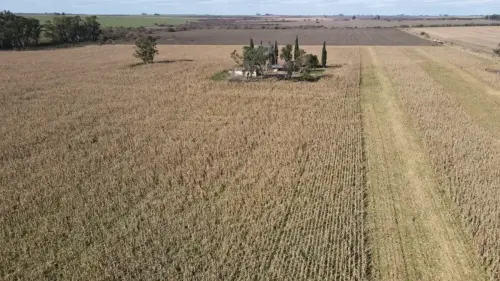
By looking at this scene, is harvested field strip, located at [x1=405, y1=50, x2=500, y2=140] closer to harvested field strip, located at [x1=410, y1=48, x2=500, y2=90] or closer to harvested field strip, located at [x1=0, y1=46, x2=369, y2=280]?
harvested field strip, located at [x1=410, y1=48, x2=500, y2=90]

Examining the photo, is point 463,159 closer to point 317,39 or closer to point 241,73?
point 241,73

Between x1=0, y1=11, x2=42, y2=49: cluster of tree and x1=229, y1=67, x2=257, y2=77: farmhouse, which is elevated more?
x1=0, y1=11, x2=42, y2=49: cluster of tree

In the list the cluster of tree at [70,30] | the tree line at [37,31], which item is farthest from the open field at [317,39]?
the tree line at [37,31]

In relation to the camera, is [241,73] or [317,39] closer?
[241,73]

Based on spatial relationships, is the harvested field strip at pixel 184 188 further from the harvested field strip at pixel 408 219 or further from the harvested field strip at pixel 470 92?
the harvested field strip at pixel 470 92

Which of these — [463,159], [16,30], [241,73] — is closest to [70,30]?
[16,30]

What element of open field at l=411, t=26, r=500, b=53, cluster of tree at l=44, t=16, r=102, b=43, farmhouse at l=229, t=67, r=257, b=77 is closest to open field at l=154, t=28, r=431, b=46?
open field at l=411, t=26, r=500, b=53

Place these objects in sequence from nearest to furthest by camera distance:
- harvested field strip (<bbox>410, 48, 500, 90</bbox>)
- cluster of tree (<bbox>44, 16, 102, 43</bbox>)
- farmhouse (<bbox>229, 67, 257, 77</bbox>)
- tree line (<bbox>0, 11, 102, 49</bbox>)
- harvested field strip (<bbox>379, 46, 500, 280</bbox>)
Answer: harvested field strip (<bbox>379, 46, 500, 280</bbox>) → harvested field strip (<bbox>410, 48, 500, 90</bbox>) → farmhouse (<bbox>229, 67, 257, 77</bbox>) → tree line (<bbox>0, 11, 102, 49</bbox>) → cluster of tree (<bbox>44, 16, 102, 43</bbox>)

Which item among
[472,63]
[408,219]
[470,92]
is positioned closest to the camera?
[408,219]
